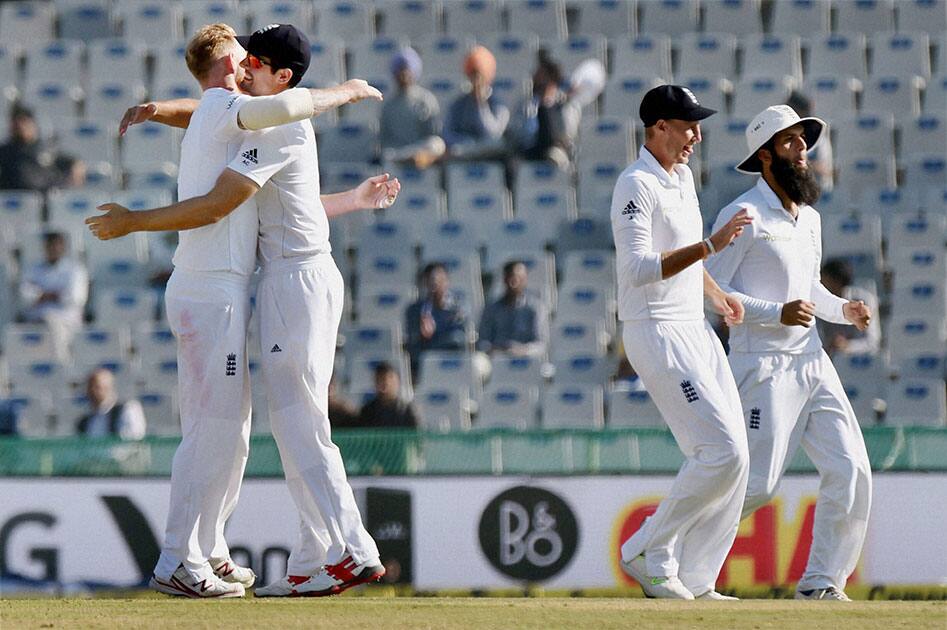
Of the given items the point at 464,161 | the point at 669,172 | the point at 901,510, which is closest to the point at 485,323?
the point at 464,161

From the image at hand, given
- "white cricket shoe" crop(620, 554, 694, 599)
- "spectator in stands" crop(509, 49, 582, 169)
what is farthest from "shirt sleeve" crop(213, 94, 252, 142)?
"spectator in stands" crop(509, 49, 582, 169)

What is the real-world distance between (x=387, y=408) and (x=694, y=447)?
4.79 m

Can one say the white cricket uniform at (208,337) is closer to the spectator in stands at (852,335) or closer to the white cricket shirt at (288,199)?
the white cricket shirt at (288,199)

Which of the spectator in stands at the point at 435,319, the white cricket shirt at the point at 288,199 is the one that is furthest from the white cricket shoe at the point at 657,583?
the spectator in stands at the point at 435,319

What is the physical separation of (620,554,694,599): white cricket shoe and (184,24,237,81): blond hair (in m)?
2.64

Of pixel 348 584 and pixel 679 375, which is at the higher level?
pixel 679 375

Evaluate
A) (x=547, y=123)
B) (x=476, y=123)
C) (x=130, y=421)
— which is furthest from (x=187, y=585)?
(x=476, y=123)

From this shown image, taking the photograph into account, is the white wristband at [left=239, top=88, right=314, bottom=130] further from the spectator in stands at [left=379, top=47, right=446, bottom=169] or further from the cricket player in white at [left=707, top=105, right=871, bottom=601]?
the spectator in stands at [left=379, top=47, right=446, bottom=169]

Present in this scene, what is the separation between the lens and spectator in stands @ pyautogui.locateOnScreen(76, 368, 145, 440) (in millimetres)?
11516

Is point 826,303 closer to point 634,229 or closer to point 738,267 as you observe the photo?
point 738,267

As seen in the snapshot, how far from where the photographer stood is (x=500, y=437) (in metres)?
9.63

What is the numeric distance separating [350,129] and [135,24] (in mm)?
3158

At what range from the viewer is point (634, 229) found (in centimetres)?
679

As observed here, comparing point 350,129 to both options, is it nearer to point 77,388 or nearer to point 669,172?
point 77,388
